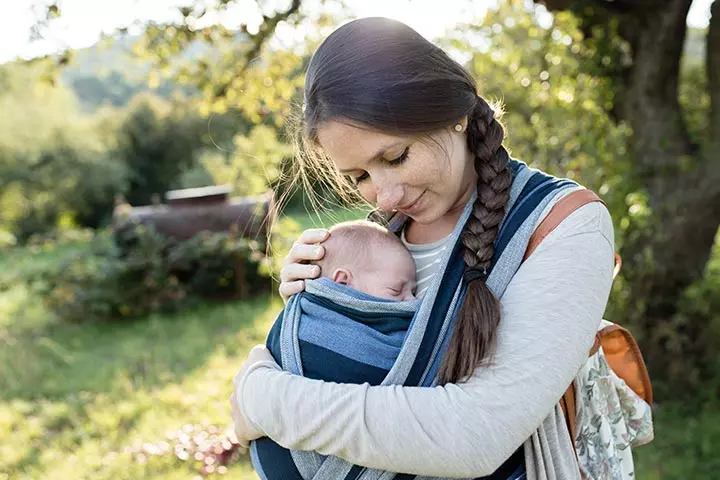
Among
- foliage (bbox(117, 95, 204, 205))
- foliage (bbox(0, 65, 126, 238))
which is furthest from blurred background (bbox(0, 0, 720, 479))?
foliage (bbox(117, 95, 204, 205))

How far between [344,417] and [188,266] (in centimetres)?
756

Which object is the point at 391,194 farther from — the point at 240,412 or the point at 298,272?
the point at 240,412

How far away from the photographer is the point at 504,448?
1031 mm

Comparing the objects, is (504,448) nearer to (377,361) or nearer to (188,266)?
(377,361)

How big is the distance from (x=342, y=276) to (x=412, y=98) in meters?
0.40

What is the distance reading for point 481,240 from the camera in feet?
3.89

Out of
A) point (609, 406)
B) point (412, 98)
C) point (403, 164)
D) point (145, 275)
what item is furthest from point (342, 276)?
point (145, 275)

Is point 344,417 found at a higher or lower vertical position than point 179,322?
higher

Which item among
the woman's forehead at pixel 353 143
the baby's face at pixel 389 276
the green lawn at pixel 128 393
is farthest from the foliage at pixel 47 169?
the woman's forehead at pixel 353 143

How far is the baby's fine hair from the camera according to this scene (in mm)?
1424

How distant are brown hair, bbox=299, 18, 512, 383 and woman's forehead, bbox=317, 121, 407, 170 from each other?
0.05 feet

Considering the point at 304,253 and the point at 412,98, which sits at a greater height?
the point at 412,98

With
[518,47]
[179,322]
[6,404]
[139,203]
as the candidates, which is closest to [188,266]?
[179,322]

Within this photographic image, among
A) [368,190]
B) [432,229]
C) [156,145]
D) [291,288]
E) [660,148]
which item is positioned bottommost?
[156,145]
